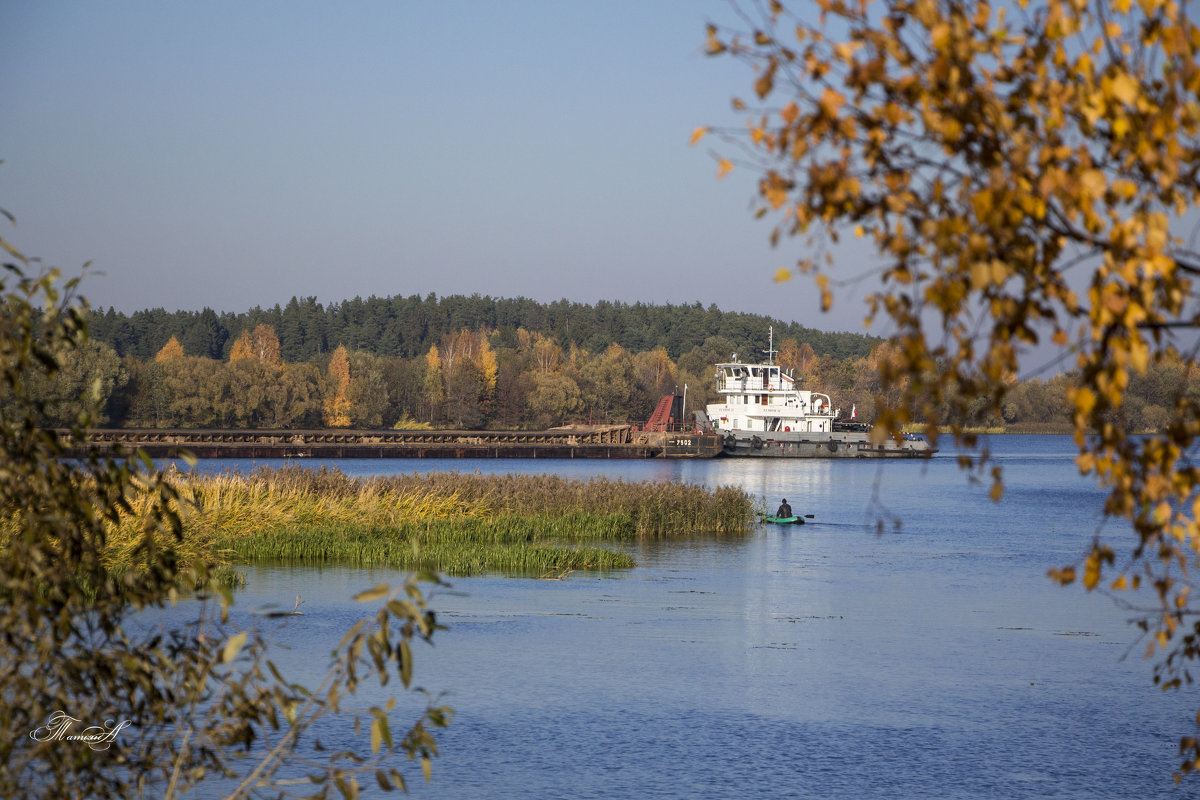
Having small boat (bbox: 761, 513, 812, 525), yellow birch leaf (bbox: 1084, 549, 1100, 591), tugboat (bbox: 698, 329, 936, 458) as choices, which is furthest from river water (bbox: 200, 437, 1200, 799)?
tugboat (bbox: 698, 329, 936, 458)

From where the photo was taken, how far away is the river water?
40.6 feet

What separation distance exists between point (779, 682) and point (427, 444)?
83258 millimetres

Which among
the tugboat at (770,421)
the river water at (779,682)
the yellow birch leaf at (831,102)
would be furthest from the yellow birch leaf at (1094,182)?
the tugboat at (770,421)

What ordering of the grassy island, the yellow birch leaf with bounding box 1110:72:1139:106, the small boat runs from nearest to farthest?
1. the yellow birch leaf with bounding box 1110:72:1139:106
2. the grassy island
3. the small boat

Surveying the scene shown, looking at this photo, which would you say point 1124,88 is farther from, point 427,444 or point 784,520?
point 427,444

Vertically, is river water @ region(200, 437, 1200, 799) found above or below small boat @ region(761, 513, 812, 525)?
below

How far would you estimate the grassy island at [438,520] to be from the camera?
26531mm

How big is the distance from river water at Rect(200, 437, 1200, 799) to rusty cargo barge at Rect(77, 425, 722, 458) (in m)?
63.6

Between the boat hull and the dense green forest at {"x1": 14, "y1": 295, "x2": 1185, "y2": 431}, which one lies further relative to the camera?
the dense green forest at {"x1": 14, "y1": 295, "x2": 1185, "y2": 431}

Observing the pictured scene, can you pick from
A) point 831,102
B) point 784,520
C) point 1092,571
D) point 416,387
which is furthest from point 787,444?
point 831,102

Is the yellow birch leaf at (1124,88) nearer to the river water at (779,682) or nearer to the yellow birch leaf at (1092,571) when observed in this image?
the yellow birch leaf at (1092,571)

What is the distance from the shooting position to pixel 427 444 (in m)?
98.2

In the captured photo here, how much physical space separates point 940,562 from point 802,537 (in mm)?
5973

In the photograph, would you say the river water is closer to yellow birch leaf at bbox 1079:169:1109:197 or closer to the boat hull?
yellow birch leaf at bbox 1079:169:1109:197
